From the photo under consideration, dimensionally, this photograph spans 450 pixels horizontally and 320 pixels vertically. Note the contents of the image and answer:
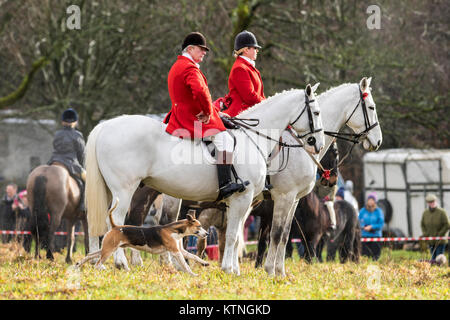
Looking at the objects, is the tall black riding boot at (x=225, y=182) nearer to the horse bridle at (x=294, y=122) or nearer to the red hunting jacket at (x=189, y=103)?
the red hunting jacket at (x=189, y=103)

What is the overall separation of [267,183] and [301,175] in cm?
38

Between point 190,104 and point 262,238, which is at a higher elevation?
point 190,104

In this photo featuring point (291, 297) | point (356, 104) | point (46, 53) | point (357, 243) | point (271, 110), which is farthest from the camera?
point (46, 53)

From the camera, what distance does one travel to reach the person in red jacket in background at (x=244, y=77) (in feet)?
29.4

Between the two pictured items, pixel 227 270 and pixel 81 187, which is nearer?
pixel 227 270

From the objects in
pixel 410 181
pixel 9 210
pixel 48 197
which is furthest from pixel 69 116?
pixel 410 181

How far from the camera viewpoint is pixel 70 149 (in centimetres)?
1183

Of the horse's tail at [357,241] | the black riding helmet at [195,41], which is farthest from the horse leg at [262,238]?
the horse's tail at [357,241]

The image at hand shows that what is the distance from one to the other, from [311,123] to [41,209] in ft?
16.4

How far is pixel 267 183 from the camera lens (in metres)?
8.72

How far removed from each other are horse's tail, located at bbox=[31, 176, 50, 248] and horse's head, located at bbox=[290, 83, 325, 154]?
474 cm

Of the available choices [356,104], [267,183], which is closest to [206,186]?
[267,183]

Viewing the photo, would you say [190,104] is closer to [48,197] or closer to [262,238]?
[262,238]

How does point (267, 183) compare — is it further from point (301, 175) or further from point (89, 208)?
point (89, 208)
